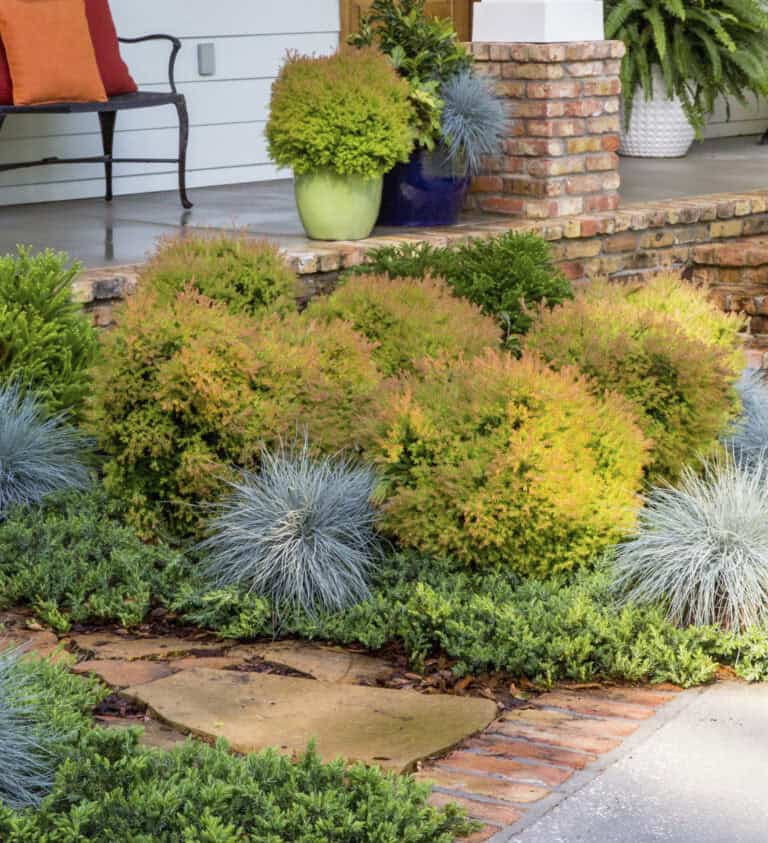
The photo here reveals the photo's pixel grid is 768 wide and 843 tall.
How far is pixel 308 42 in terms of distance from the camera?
776 cm

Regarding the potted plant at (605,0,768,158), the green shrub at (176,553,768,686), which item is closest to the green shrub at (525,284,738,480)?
the green shrub at (176,553,768,686)

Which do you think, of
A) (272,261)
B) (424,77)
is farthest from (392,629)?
(424,77)

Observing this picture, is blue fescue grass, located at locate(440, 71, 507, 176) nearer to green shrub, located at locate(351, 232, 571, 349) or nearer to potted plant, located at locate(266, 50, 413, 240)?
potted plant, located at locate(266, 50, 413, 240)

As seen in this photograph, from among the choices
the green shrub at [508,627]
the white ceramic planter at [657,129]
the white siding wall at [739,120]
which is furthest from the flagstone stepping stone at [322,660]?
the white siding wall at [739,120]

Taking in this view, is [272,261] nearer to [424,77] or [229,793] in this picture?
[424,77]

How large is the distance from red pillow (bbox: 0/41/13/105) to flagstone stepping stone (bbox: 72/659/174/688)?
342 centimetres

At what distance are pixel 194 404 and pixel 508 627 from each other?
1037mm

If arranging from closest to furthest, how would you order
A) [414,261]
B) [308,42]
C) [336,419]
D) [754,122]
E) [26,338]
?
[336,419] < [26,338] < [414,261] < [308,42] < [754,122]

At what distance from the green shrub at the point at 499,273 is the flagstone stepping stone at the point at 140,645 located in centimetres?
156

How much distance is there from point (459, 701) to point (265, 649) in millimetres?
512

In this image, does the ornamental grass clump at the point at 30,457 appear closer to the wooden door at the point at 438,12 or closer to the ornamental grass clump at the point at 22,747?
the ornamental grass clump at the point at 22,747

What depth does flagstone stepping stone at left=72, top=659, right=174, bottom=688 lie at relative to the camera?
2.76 meters

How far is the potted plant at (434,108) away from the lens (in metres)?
5.35

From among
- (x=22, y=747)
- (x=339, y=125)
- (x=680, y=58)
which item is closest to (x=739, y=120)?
(x=680, y=58)
